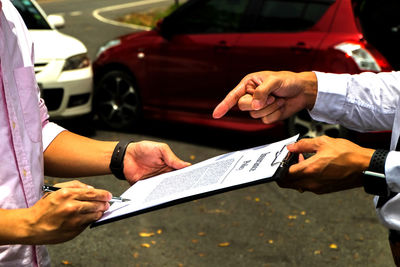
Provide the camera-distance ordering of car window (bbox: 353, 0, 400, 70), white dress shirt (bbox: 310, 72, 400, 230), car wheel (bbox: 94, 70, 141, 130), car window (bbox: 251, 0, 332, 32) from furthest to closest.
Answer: car wheel (bbox: 94, 70, 141, 130)
car window (bbox: 353, 0, 400, 70)
car window (bbox: 251, 0, 332, 32)
white dress shirt (bbox: 310, 72, 400, 230)

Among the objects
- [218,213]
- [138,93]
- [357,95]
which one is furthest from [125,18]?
[357,95]

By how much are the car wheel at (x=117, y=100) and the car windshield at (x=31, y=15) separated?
2.90ft

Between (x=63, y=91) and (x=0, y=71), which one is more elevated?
(x=0, y=71)

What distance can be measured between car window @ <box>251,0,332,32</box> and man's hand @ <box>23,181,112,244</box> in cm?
501

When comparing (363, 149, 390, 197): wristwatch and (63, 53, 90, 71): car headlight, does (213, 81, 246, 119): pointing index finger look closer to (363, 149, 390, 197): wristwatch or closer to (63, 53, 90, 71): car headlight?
(363, 149, 390, 197): wristwatch

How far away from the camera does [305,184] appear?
2367 mm

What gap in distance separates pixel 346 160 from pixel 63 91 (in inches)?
203

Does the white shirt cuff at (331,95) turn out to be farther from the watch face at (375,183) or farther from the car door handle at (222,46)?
the car door handle at (222,46)

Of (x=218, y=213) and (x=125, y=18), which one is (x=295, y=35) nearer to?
(x=218, y=213)

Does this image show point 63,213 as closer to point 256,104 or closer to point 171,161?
point 171,161

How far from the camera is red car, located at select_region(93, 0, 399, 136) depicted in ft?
21.2

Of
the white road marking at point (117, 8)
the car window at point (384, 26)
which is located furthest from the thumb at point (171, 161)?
the white road marking at point (117, 8)

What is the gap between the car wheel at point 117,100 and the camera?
25.0 ft

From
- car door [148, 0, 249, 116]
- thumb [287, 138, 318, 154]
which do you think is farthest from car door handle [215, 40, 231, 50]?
thumb [287, 138, 318, 154]
